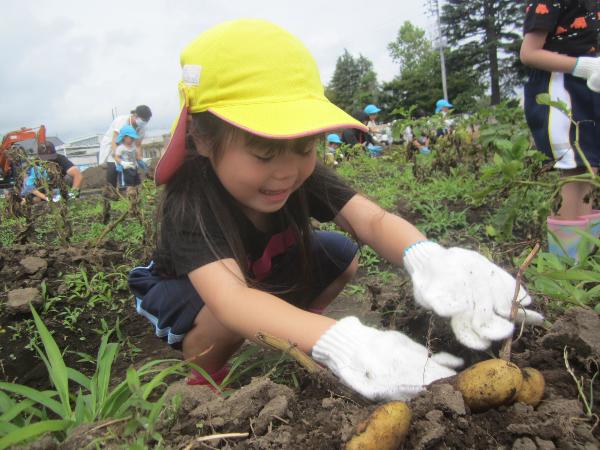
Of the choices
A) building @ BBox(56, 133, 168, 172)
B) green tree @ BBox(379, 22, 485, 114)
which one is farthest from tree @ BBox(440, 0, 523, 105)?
building @ BBox(56, 133, 168, 172)

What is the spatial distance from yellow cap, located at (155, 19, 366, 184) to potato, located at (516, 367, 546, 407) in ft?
2.38

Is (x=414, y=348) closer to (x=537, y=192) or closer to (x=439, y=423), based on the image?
(x=439, y=423)

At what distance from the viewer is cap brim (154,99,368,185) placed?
47.8 inches

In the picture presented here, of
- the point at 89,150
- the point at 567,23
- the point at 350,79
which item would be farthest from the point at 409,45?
the point at 567,23

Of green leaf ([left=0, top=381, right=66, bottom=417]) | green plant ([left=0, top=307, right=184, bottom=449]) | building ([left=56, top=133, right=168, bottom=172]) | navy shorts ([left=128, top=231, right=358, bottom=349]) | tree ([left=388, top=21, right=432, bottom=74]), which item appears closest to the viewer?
green plant ([left=0, top=307, right=184, bottom=449])

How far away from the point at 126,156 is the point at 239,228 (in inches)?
232

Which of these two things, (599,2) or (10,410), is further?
(599,2)

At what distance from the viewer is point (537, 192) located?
3.07 meters

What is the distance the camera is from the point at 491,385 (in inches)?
33.7

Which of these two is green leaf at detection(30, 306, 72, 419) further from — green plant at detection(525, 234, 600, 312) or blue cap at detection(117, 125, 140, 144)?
blue cap at detection(117, 125, 140, 144)

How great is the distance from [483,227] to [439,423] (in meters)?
2.64

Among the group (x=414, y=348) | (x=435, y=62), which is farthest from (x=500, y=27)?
(x=414, y=348)

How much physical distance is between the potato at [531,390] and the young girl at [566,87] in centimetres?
148

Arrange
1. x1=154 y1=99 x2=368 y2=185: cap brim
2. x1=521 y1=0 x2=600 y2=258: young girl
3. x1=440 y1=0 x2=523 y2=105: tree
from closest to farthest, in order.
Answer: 1. x1=154 y1=99 x2=368 y2=185: cap brim
2. x1=521 y1=0 x2=600 y2=258: young girl
3. x1=440 y1=0 x2=523 y2=105: tree
